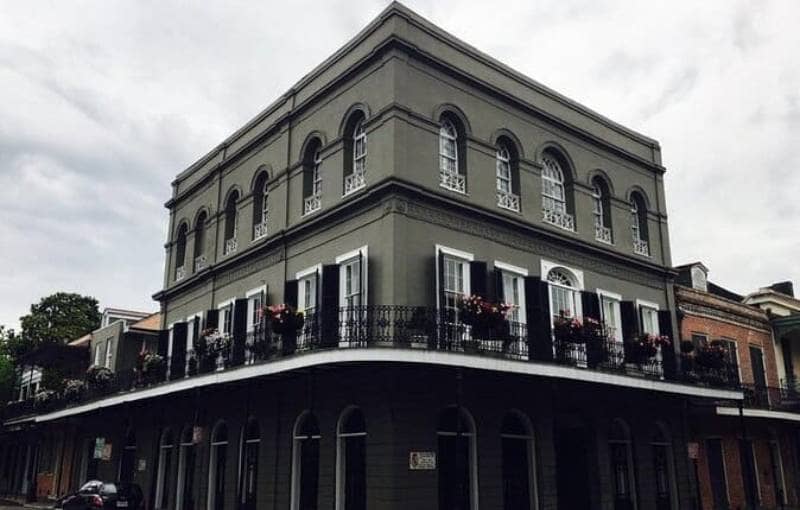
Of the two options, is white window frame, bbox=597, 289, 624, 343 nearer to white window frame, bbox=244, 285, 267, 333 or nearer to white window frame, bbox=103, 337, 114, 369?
white window frame, bbox=244, 285, 267, 333

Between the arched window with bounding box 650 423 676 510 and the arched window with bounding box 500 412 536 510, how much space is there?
4.71m

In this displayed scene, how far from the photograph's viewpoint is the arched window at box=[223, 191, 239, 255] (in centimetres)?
2075

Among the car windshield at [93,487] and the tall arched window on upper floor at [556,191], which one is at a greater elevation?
the tall arched window on upper floor at [556,191]

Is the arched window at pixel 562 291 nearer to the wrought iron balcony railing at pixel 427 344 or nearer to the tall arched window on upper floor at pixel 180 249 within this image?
the wrought iron balcony railing at pixel 427 344

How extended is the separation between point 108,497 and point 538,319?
41.3ft

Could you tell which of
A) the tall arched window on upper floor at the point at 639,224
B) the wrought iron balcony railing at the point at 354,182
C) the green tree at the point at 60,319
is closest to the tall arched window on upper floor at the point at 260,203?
the wrought iron balcony railing at the point at 354,182

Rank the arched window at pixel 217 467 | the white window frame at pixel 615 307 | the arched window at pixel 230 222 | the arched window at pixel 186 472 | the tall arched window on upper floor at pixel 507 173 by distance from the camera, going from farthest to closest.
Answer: the arched window at pixel 230 222
the arched window at pixel 186 472
the white window frame at pixel 615 307
the arched window at pixel 217 467
the tall arched window on upper floor at pixel 507 173

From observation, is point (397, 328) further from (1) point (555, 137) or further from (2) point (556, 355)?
(1) point (555, 137)

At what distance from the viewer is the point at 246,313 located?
18.2 metres

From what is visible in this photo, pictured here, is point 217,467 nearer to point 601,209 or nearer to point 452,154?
point 452,154

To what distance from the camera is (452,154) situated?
16.1m

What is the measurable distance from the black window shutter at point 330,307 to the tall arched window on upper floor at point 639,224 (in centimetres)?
1000

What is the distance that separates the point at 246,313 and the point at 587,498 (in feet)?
30.9

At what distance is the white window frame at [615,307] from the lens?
1831 cm
